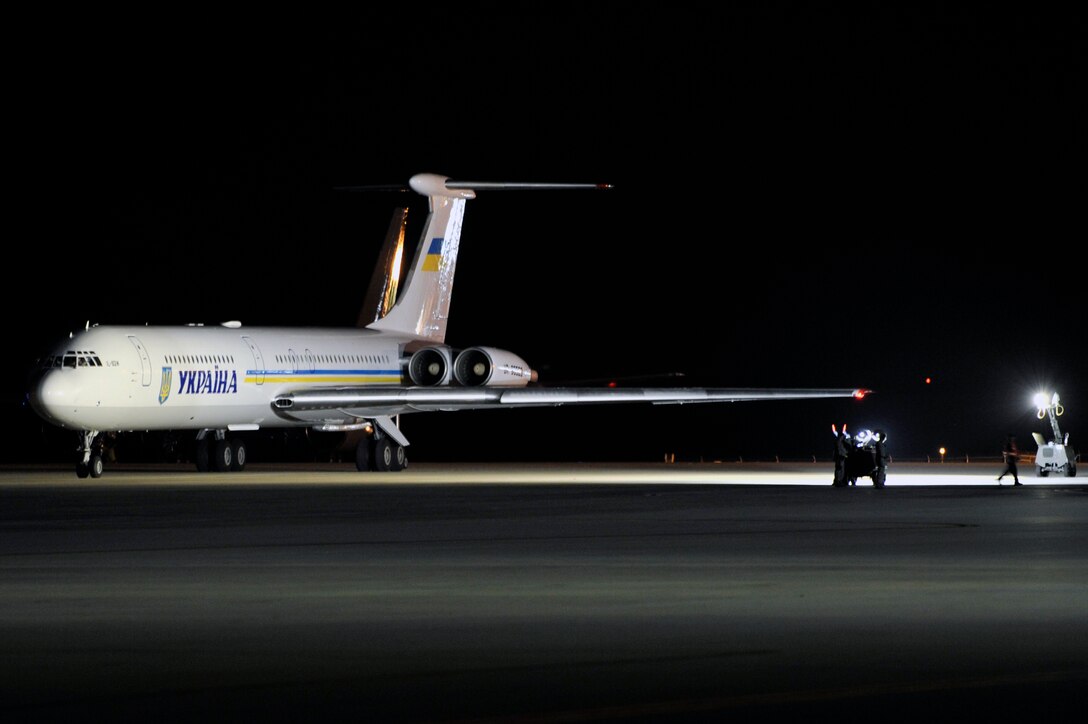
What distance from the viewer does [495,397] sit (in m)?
43.5

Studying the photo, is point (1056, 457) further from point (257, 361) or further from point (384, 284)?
point (384, 284)

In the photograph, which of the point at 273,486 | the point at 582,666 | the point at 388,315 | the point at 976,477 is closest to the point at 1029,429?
the point at 388,315

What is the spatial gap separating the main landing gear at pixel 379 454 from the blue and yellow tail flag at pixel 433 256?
6.49 meters

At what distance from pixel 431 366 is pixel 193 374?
294 inches

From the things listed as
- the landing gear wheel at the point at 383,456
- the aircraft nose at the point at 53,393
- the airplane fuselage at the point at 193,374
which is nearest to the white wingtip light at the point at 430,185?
the airplane fuselage at the point at 193,374

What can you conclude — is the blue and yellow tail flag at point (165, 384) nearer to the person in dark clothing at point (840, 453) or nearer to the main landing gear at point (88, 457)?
the main landing gear at point (88, 457)

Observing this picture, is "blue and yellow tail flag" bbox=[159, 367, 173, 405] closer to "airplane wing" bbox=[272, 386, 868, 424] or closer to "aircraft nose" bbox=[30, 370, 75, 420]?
"aircraft nose" bbox=[30, 370, 75, 420]

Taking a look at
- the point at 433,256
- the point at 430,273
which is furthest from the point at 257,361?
the point at 433,256

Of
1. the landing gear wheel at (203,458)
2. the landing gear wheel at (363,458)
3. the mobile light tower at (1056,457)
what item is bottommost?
the landing gear wheel at (203,458)

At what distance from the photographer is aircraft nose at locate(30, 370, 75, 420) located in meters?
40.2

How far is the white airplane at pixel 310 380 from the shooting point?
40969mm

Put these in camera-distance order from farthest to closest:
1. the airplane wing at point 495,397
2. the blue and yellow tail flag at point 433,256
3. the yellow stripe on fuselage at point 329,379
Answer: the blue and yellow tail flag at point 433,256, the yellow stripe on fuselage at point 329,379, the airplane wing at point 495,397

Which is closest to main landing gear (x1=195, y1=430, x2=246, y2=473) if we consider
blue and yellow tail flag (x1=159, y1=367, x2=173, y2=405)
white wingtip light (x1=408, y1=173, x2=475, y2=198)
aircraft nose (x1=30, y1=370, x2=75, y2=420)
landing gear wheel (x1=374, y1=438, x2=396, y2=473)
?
landing gear wheel (x1=374, y1=438, x2=396, y2=473)

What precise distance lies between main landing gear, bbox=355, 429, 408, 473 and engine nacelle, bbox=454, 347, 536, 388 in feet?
7.32
